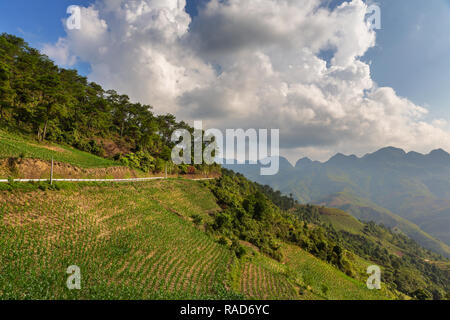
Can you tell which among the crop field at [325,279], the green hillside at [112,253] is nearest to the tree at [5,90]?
the green hillside at [112,253]

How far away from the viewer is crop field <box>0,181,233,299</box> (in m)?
13.7

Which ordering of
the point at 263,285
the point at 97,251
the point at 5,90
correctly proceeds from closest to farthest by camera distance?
the point at 97,251
the point at 263,285
the point at 5,90

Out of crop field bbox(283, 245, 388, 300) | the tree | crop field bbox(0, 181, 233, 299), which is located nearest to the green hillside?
crop field bbox(0, 181, 233, 299)

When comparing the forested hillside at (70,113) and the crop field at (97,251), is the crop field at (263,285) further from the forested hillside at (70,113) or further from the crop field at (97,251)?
the forested hillside at (70,113)

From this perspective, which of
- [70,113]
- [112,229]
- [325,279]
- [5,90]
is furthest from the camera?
[70,113]

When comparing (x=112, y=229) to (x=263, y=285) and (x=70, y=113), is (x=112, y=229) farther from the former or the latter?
(x=70, y=113)

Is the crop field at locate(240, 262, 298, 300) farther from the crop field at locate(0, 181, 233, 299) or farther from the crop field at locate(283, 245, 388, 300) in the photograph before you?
the crop field at locate(283, 245, 388, 300)

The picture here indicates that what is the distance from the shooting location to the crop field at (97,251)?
1368 cm

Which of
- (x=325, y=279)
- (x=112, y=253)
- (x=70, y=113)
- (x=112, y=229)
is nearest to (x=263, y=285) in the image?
(x=112, y=253)

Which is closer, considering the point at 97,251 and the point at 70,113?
the point at 97,251

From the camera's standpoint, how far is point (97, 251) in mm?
18547
